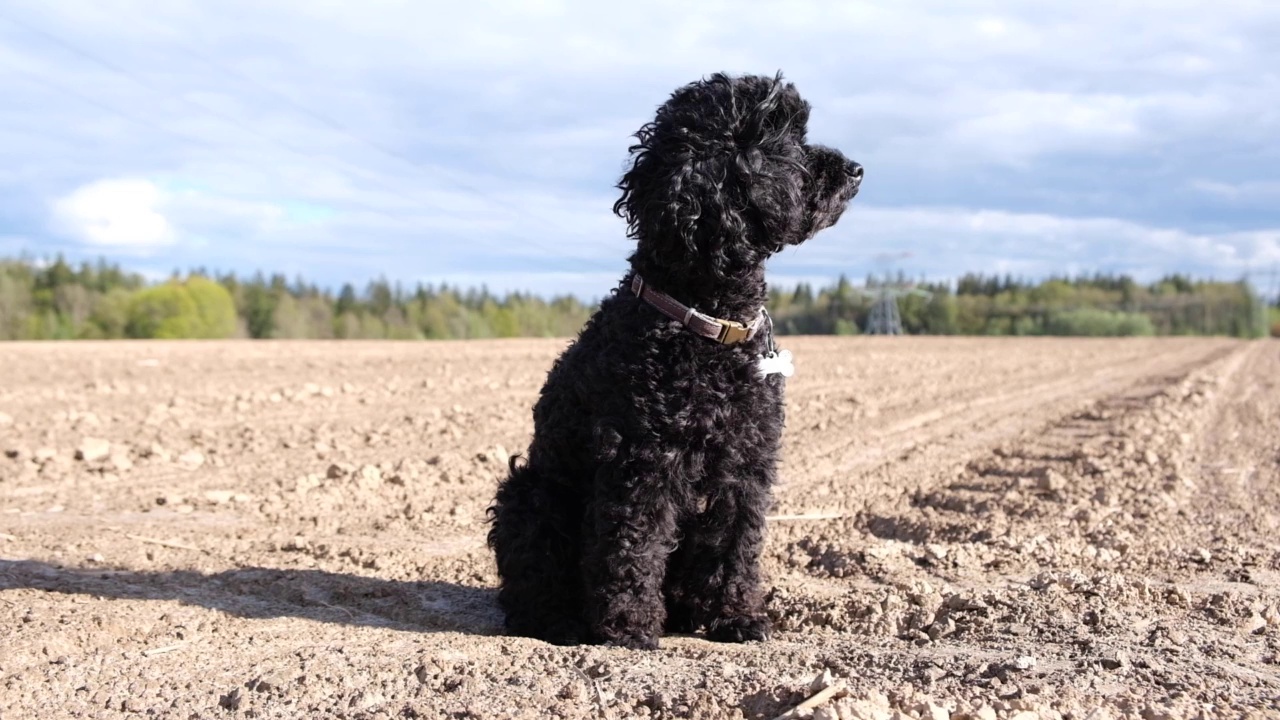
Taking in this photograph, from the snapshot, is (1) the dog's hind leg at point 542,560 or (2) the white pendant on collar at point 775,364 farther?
(1) the dog's hind leg at point 542,560

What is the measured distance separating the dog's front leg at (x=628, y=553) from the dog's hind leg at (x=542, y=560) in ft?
0.63

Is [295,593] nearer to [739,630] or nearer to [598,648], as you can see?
[598,648]

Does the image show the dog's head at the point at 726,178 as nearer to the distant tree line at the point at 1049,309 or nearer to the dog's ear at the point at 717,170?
the dog's ear at the point at 717,170

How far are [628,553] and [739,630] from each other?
2.40 feet

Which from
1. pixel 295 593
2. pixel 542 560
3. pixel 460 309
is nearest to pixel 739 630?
pixel 542 560

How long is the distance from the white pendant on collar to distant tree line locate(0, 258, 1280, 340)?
55.7 m

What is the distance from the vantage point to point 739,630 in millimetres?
4699

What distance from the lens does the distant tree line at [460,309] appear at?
65750 mm

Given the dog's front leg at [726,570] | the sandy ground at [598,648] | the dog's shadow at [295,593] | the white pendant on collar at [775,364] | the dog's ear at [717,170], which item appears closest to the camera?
the sandy ground at [598,648]

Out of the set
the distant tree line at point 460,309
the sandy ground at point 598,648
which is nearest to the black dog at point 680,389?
the sandy ground at point 598,648

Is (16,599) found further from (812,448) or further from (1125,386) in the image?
(1125,386)

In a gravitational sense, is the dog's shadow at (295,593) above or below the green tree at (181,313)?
below

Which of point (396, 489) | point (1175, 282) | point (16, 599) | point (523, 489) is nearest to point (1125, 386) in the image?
point (396, 489)

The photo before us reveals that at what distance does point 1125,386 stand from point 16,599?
57.8 ft
